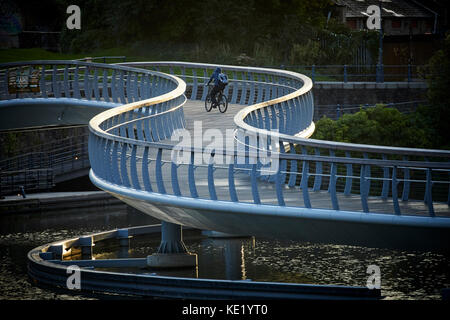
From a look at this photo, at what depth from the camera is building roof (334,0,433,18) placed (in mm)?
65500

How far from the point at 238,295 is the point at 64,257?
8.64m

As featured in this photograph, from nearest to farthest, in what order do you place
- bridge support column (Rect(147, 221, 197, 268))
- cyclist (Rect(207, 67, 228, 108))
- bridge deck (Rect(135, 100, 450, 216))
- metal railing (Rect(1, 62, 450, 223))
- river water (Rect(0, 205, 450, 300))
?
metal railing (Rect(1, 62, 450, 223)), bridge deck (Rect(135, 100, 450, 216)), river water (Rect(0, 205, 450, 300)), bridge support column (Rect(147, 221, 197, 268)), cyclist (Rect(207, 67, 228, 108))

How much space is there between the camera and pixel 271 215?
16.8 meters

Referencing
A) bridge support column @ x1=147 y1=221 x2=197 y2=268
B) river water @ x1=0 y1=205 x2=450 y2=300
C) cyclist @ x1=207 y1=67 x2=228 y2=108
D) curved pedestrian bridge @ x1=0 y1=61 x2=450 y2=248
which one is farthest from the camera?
cyclist @ x1=207 y1=67 x2=228 y2=108

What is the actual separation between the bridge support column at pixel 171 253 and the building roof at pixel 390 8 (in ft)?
128

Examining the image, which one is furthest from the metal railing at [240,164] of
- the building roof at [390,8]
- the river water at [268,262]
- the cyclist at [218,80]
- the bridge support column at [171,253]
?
the building roof at [390,8]

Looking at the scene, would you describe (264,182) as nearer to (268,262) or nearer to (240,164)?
(240,164)

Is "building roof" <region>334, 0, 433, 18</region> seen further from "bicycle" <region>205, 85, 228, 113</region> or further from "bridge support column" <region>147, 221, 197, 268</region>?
"bridge support column" <region>147, 221, 197, 268</region>

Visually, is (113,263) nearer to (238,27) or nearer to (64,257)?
(64,257)

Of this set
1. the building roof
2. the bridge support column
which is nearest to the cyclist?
the bridge support column

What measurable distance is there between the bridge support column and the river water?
0.29m

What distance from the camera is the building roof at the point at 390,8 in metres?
65.5
